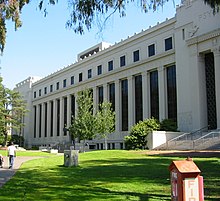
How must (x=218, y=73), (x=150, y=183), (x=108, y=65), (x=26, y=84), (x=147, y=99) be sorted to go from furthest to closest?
(x=26, y=84) → (x=108, y=65) → (x=147, y=99) → (x=218, y=73) → (x=150, y=183)

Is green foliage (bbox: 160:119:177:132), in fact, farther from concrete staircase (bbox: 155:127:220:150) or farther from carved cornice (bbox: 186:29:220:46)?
carved cornice (bbox: 186:29:220:46)

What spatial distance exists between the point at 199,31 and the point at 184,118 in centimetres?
1073

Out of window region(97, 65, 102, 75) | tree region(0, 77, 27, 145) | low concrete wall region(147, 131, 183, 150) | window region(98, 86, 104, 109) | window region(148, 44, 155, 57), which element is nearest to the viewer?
low concrete wall region(147, 131, 183, 150)

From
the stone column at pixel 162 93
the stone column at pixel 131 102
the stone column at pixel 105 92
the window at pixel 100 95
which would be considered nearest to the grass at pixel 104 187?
the stone column at pixel 162 93

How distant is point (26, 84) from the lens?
297ft

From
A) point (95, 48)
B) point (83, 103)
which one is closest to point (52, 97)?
point (95, 48)

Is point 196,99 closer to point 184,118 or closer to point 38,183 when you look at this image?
point 184,118

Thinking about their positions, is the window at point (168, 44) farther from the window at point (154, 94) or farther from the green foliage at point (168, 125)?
the green foliage at point (168, 125)

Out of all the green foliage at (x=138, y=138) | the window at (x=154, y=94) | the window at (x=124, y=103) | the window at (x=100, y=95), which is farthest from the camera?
the window at (x=100, y=95)

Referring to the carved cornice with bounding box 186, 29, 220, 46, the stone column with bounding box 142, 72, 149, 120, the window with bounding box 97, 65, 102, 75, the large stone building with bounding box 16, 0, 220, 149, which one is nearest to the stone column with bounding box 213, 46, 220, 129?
the large stone building with bounding box 16, 0, 220, 149

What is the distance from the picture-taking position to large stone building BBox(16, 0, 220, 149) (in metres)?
39.8

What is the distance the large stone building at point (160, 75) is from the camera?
39.8 metres

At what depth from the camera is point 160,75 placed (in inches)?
1841

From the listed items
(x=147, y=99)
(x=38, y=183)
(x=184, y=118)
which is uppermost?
(x=147, y=99)
